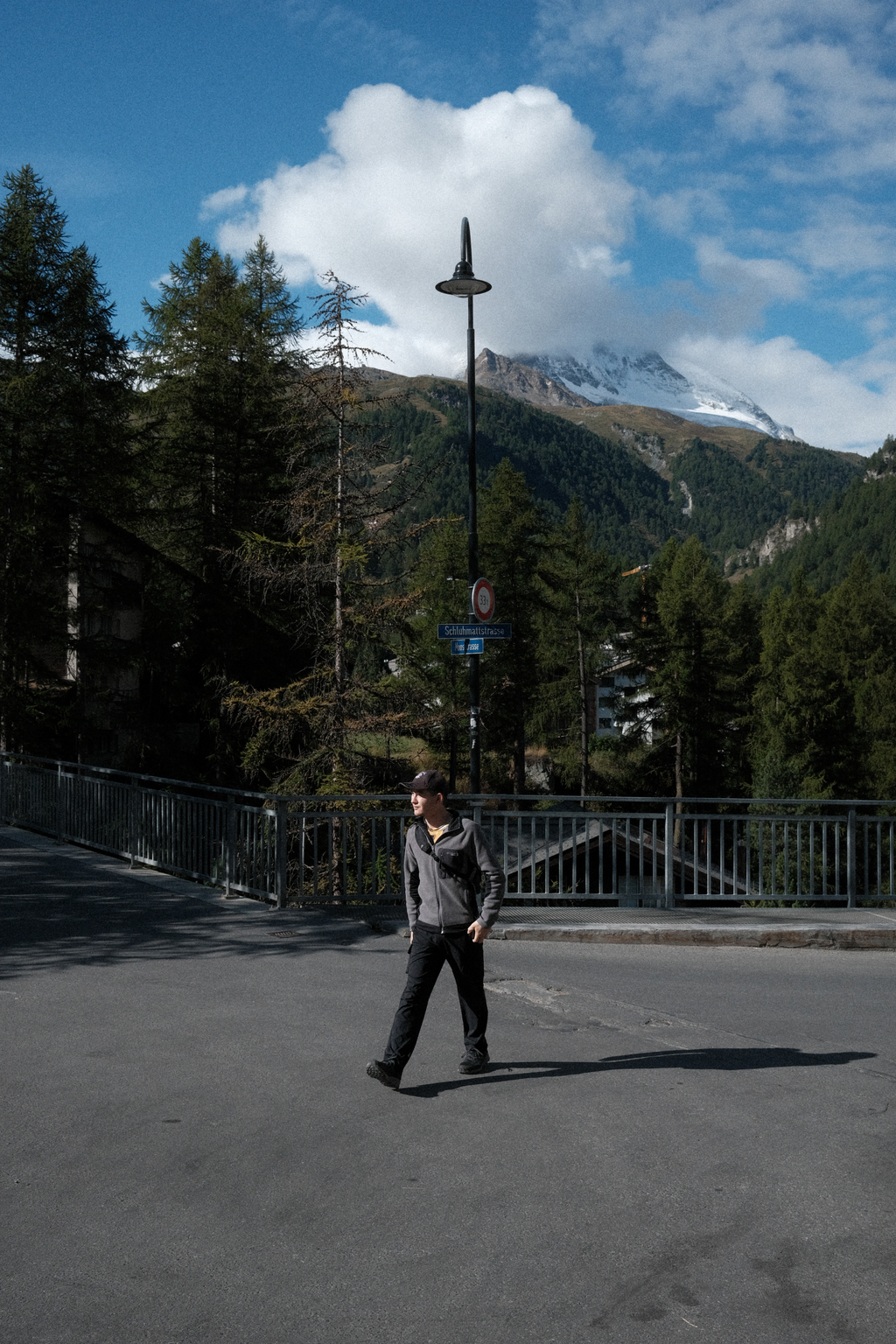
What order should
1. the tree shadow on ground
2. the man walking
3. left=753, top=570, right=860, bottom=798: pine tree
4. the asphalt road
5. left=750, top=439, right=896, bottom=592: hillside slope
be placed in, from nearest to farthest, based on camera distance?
the asphalt road → the man walking → the tree shadow on ground → left=753, top=570, right=860, bottom=798: pine tree → left=750, top=439, right=896, bottom=592: hillside slope

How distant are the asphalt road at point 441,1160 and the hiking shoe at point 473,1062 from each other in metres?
0.12

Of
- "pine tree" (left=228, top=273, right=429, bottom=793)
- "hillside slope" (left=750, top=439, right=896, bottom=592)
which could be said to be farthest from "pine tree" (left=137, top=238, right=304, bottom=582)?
"hillside slope" (left=750, top=439, right=896, bottom=592)

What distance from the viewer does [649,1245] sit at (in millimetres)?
4359

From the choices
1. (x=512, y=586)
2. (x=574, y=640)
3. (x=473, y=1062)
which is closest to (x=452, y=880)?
(x=473, y=1062)

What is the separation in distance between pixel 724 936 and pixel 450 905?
5.23 meters

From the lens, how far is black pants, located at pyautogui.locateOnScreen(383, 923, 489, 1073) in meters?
6.26

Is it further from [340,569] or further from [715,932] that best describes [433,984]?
[340,569]

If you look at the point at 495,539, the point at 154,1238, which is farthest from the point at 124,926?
the point at 495,539

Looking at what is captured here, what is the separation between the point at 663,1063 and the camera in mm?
6816

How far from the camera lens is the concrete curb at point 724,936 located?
10930 millimetres

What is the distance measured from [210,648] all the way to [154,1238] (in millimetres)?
28358

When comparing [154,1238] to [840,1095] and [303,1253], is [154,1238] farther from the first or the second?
[840,1095]

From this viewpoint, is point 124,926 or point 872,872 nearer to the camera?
point 124,926

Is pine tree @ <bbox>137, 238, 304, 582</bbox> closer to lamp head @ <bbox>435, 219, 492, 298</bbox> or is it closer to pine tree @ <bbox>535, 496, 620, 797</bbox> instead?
lamp head @ <bbox>435, 219, 492, 298</bbox>
